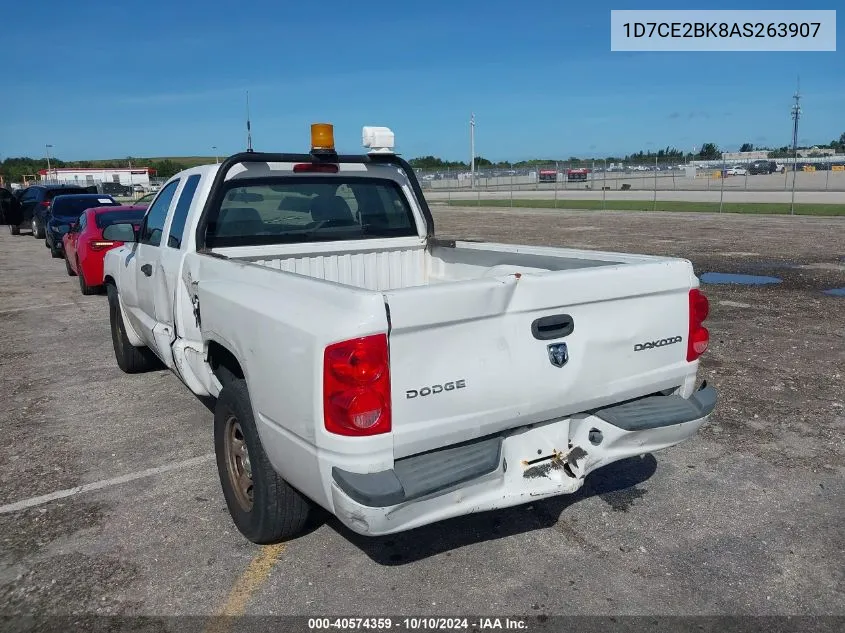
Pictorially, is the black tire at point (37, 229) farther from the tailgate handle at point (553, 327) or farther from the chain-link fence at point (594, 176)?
the chain-link fence at point (594, 176)

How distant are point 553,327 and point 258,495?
161cm

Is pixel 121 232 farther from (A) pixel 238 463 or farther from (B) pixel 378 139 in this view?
(A) pixel 238 463

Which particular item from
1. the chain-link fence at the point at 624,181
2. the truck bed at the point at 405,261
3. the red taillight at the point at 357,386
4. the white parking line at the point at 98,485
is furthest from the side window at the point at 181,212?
the chain-link fence at the point at 624,181

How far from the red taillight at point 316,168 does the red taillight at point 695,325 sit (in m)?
2.58

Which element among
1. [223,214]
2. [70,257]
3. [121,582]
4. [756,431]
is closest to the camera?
[121,582]

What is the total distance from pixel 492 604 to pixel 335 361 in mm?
1346

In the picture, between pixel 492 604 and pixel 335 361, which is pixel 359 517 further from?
pixel 492 604

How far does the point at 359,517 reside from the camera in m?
2.69

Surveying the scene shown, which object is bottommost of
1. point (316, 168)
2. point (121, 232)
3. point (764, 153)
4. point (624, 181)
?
point (121, 232)

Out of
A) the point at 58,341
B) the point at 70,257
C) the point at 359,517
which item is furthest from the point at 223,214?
the point at 70,257

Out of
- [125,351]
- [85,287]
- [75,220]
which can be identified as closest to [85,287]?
[85,287]

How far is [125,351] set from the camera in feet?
22.0

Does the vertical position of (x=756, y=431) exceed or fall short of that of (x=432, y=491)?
it falls short

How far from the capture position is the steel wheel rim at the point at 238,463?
3.67 meters
